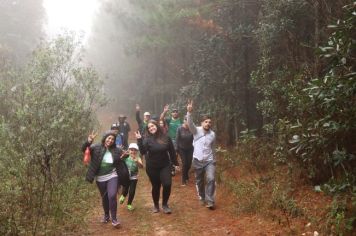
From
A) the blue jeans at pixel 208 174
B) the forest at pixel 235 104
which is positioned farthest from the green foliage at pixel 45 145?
the blue jeans at pixel 208 174

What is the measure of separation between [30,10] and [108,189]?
97.8ft

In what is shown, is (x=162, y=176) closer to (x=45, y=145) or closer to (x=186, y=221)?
(x=186, y=221)

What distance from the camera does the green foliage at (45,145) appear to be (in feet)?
23.9

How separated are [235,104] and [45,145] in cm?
959

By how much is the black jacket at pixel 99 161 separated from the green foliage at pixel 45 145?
709mm

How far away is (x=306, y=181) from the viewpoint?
9.09 meters

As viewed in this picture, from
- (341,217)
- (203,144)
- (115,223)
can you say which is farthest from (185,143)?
(341,217)

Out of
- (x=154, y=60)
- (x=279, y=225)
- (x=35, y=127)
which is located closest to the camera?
(x=279, y=225)

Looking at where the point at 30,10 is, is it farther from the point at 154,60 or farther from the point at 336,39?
the point at 336,39

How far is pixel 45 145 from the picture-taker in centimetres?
853

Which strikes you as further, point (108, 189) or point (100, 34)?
point (100, 34)

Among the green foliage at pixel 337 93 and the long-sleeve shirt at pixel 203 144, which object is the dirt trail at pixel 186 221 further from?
the green foliage at pixel 337 93

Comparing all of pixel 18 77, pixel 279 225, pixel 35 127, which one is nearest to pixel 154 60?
pixel 18 77

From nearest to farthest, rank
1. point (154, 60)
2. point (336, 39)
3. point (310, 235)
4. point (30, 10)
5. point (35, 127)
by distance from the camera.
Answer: point (336, 39), point (310, 235), point (35, 127), point (154, 60), point (30, 10)
